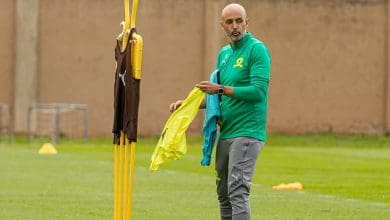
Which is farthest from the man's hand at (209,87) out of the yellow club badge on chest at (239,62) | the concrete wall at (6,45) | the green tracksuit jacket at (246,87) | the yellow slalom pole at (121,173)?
the concrete wall at (6,45)

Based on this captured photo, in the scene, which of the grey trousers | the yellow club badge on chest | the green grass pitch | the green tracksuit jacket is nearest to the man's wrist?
the green tracksuit jacket

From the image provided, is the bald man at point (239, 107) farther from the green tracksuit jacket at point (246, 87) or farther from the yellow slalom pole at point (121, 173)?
the yellow slalom pole at point (121, 173)

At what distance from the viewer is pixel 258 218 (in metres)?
15.7

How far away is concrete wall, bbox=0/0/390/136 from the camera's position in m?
41.8

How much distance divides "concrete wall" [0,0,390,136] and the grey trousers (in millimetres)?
30462

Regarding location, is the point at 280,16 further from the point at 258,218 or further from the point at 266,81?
the point at 266,81

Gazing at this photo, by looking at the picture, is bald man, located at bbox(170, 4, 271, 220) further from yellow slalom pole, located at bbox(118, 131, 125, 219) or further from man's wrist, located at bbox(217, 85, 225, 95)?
yellow slalom pole, located at bbox(118, 131, 125, 219)

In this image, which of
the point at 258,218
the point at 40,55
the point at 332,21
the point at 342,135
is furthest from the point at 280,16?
the point at 258,218

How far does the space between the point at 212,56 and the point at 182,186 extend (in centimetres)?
2236

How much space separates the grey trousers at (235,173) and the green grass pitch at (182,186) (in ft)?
13.8

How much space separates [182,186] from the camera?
2105 centimetres

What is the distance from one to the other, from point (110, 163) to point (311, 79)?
17681 mm

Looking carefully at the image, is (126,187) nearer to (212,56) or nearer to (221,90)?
(221,90)

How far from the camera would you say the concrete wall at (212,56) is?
41812 millimetres
